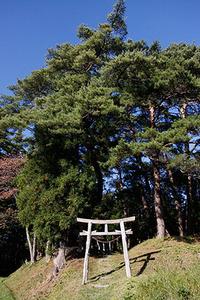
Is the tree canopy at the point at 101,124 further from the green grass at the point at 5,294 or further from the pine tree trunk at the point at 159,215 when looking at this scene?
the green grass at the point at 5,294

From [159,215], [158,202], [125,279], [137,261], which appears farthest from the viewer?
[158,202]

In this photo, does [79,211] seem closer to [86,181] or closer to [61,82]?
[86,181]

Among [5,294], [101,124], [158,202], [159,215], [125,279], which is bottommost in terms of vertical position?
[5,294]

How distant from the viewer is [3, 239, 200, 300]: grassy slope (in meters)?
8.04

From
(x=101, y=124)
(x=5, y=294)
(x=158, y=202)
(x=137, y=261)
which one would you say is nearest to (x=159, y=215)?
(x=158, y=202)

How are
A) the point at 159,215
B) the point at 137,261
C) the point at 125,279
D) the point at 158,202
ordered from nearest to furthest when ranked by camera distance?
the point at 125,279, the point at 137,261, the point at 159,215, the point at 158,202

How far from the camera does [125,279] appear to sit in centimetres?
1348

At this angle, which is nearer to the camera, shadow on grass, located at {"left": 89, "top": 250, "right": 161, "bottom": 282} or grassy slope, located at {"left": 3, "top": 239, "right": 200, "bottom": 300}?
grassy slope, located at {"left": 3, "top": 239, "right": 200, "bottom": 300}

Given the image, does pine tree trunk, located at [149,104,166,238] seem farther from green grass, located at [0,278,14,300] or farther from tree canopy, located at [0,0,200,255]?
green grass, located at [0,278,14,300]

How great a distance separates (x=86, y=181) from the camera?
1897cm

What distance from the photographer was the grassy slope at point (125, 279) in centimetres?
804

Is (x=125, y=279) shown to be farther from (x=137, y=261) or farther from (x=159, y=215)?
(x=159, y=215)

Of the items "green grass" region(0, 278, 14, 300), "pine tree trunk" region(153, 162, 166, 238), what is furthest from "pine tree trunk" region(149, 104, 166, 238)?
"green grass" region(0, 278, 14, 300)

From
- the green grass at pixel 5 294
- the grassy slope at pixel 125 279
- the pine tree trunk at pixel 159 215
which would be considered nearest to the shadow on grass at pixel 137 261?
the grassy slope at pixel 125 279
